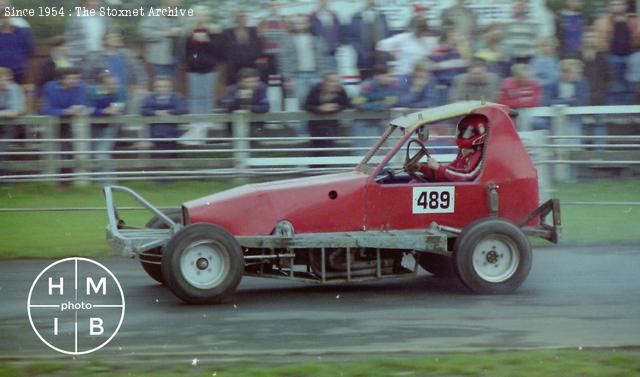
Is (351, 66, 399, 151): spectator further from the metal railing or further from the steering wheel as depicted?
the steering wheel

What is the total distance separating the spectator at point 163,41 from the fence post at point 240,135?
113cm

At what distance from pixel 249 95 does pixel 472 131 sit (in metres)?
3.66

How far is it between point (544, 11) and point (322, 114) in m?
2.37

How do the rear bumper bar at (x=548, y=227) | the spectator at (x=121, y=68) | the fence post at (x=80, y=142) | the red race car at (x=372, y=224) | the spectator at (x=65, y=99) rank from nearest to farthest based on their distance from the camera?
the red race car at (x=372, y=224)
the rear bumper bar at (x=548, y=227)
the spectator at (x=121, y=68)
the spectator at (x=65, y=99)
the fence post at (x=80, y=142)

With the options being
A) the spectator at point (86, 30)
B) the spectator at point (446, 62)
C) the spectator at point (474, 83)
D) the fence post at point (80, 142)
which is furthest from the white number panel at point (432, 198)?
the fence post at point (80, 142)

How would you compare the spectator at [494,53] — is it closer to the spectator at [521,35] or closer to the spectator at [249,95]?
the spectator at [521,35]

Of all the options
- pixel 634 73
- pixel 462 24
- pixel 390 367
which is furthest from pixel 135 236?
pixel 634 73

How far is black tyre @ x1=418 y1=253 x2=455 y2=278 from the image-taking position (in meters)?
8.37

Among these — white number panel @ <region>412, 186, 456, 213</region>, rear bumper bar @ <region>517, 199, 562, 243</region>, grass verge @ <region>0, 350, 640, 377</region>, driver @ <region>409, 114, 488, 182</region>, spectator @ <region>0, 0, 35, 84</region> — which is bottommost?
grass verge @ <region>0, 350, 640, 377</region>

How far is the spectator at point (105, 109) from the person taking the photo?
10930 millimetres

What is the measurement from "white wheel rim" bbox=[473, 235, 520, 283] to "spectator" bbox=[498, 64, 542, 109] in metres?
3.67

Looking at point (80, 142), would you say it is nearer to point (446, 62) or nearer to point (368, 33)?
point (368, 33)

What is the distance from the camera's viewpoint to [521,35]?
1159 cm

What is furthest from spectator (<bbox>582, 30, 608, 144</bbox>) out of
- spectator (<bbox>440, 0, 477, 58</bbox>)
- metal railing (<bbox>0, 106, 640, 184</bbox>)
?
spectator (<bbox>440, 0, 477, 58</bbox>)
